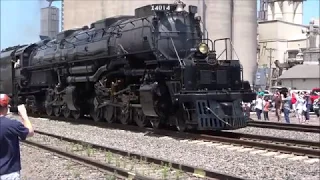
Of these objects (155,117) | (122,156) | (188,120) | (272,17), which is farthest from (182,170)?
(272,17)

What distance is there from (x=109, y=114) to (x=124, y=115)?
3.80ft

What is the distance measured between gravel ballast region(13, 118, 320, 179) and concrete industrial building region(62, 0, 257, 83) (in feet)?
140

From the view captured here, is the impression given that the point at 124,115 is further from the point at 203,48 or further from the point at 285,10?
the point at 285,10

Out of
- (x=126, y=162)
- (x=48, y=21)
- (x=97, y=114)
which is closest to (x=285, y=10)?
(x=48, y=21)

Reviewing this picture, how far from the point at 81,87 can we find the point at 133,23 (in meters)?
4.67

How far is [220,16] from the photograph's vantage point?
58625 millimetres

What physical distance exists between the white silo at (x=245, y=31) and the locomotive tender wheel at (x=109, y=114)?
151ft

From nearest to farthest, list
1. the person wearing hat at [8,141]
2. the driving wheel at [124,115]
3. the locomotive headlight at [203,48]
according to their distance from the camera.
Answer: the person wearing hat at [8,141] → the locomotive headlight at [203,48] → the driving wheel at [124,115]

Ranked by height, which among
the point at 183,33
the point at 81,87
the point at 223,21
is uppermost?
the point at 223,21

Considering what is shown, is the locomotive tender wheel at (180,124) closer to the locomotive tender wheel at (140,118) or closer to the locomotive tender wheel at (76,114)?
the locomotive tender wheel at (140,118)

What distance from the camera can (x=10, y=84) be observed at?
26.4 meters

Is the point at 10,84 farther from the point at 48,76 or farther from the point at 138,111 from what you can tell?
the point at 138,111

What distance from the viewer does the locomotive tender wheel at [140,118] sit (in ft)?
51.6

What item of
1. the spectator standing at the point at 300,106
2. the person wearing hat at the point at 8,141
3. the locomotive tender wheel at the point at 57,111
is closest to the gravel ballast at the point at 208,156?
the person wearing hat at the point at 8,141
